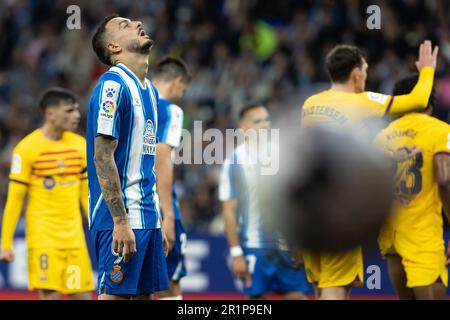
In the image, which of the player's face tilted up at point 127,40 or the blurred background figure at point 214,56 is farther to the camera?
the blurred background figure at point 214,56

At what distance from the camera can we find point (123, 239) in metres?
5.27

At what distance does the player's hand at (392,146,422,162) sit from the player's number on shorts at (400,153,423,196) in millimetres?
31

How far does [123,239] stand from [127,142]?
23.4 inches

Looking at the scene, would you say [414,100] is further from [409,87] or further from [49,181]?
[49,181]

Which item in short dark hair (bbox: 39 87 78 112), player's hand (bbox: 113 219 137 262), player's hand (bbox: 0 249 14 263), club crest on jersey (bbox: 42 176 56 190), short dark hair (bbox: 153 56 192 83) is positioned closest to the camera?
player's hand (bbox: 113 219 137 262)

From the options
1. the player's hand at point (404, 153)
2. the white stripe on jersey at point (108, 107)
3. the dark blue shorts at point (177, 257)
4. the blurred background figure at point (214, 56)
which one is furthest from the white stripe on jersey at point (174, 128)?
the blurred background figure at point (214, 56)

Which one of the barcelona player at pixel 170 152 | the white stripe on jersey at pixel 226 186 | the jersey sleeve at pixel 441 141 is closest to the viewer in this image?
the jersey sleeve at pixel 441 141

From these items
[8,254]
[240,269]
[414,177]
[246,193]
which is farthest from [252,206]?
[8,254]

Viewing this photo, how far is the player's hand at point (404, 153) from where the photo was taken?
695cm

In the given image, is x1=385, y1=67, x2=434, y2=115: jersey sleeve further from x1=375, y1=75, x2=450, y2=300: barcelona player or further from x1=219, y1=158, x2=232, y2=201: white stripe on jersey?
x1=219, y1=158, x2=232, y2=201: white stripe on jersey

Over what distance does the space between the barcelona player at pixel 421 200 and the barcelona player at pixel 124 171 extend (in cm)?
213

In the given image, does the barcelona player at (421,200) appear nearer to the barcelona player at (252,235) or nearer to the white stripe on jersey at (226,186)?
the barcelona player at (252,235)

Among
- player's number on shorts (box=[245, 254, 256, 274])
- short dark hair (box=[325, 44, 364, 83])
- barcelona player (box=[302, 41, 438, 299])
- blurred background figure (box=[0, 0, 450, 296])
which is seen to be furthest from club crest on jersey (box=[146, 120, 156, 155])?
blurred background figure (box=[0, 0, 450, 296])

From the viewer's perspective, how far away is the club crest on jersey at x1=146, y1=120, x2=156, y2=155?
5.59 m
